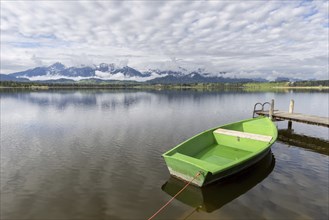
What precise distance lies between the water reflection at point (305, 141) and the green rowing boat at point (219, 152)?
5225mm

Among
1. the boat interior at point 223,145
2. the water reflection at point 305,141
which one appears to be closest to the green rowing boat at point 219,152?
the boat interior at point 223,145

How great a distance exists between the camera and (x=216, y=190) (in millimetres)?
14797

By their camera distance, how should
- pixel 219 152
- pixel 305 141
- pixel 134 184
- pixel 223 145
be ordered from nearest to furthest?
pixel 134 184 → pixel 219 152 → pixel 223 145 → pixel 305 141

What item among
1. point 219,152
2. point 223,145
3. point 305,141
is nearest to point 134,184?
point 219,152

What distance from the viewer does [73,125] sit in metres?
36.0

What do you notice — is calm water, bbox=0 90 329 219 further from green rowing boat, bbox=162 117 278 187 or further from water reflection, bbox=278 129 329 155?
green rowing boat, bbox=162 117 278 187

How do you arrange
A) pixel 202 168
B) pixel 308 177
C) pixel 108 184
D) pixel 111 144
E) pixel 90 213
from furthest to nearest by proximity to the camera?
1. pixel 111 144
2. pixel 308 177
3. pixel 108 184
4. pixel 202 168
5. pixel 90 213

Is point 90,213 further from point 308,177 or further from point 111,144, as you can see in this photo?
point 308,177

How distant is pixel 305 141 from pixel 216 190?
1931 centimetres

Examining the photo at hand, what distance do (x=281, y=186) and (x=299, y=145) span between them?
1286cm

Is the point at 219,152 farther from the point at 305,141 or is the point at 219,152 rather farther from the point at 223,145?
the point at 305,141

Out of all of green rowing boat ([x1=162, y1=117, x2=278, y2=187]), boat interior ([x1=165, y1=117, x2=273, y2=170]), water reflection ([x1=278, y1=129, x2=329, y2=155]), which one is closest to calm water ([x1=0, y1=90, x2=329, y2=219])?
water reflection ([x1=278, y1=129, x2=329, y2=155])

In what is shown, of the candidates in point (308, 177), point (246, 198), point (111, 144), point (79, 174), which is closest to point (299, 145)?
point (308, 177)

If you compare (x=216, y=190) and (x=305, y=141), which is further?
(x=305, y=141)
